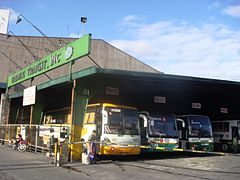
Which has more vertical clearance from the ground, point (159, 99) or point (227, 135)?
point (159, 99)

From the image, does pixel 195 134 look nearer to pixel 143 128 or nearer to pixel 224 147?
pixel 143 128

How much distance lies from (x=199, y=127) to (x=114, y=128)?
7.32m

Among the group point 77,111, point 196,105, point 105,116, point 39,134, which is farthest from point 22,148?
point 196,105

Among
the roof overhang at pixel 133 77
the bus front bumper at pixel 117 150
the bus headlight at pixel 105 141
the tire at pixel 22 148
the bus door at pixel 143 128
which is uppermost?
the roof overhang at pixel 133 77

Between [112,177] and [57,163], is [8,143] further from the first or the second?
[112,177]

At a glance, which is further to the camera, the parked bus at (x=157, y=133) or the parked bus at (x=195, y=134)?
the parked bus at (x=195, y=134)

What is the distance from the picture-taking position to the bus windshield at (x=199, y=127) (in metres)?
20.0

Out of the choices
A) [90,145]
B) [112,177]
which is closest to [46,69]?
[90,145]

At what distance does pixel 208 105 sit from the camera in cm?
2412

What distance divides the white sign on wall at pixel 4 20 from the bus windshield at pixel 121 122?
2584cm

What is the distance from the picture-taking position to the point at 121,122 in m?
15.3

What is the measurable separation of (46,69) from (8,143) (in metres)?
6.67

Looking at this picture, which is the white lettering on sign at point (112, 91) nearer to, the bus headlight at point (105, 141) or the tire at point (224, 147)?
the bus headlight at point (105, 141)

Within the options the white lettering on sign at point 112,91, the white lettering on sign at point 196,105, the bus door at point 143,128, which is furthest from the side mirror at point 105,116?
the white lettering on sign at point 196,105
